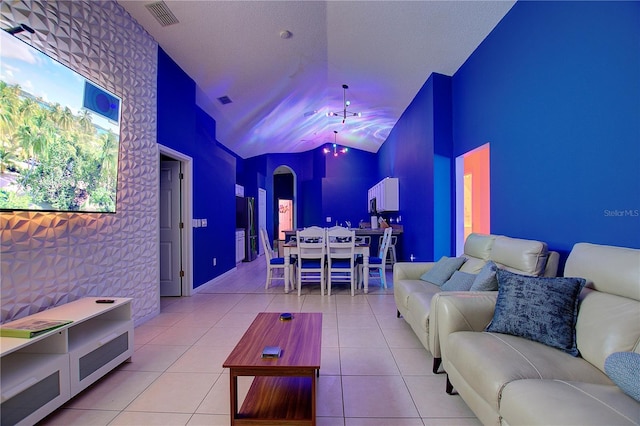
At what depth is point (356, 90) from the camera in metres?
5.53

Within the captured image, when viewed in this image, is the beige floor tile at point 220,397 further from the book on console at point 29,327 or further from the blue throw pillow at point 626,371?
the blue throw pillow at point 626,371

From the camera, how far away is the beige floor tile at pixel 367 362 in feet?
7.32

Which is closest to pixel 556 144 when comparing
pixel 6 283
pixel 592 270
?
pixel 592 270

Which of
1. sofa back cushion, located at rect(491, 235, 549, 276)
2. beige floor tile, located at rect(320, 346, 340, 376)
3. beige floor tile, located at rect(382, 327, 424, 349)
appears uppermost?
sofa back cushion, located at rect(491, 235, 549, 276)

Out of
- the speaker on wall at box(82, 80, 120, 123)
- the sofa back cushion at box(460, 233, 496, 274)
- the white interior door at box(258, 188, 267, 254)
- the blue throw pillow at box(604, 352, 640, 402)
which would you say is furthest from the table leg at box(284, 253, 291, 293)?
the white interior door at box(258, 188, 267, 254)

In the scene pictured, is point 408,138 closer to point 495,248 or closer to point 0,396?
point 495,248

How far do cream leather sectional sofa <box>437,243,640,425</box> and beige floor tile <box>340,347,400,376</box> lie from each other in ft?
1.61

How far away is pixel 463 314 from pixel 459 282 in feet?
2.55

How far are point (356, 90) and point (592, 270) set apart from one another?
4724mm

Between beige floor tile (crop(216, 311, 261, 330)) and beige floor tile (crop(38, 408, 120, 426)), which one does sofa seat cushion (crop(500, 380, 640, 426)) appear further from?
beige floor tile (crop(216, 311, 261, 330))

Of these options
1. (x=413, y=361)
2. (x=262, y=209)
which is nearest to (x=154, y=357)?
(x=413, y=361)

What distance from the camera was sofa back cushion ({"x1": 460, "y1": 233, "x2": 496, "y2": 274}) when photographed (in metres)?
2.81

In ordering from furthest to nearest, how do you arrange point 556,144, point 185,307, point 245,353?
point 185,307
point 556,144
point 245,353

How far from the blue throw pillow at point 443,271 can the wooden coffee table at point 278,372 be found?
1.60 metres
